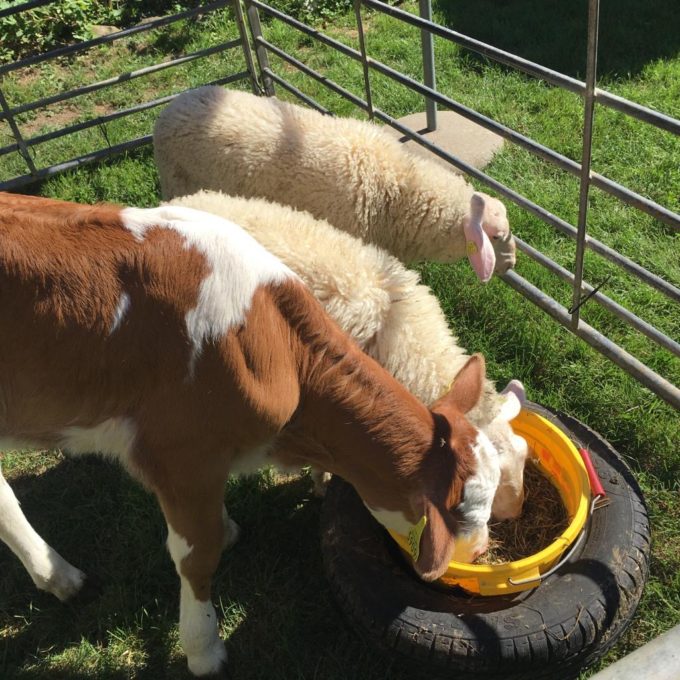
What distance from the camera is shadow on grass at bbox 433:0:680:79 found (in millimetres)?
6383

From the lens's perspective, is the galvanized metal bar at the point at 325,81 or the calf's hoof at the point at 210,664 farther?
the galvanized metal bar at the point at 325,81

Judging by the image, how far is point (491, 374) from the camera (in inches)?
156

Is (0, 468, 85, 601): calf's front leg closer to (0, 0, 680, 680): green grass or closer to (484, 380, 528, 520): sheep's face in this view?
(0, 0, 680, 680): green grass

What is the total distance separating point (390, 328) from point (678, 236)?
7.91 ft

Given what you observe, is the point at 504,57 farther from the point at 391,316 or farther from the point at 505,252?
the point at 391,316

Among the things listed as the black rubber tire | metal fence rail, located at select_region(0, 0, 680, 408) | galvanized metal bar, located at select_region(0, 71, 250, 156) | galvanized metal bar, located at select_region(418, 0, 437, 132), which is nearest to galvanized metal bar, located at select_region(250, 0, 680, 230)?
metal fence rail, located at select_region(0, 0, 680, 408)

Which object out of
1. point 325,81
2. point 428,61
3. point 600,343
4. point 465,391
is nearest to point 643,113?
point 600,343

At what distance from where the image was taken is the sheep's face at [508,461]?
2.94 meters

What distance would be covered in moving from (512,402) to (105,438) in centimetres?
165

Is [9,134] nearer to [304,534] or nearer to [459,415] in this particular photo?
[304,534]

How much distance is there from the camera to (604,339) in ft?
12.4

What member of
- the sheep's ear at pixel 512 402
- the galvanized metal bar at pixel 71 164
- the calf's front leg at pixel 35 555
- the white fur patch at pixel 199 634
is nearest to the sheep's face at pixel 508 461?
the sheep's ear at pixel 512 402

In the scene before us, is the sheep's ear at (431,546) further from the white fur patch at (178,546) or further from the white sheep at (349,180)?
the white sheep at (349,180)

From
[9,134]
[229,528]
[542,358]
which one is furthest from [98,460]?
[9,134]
